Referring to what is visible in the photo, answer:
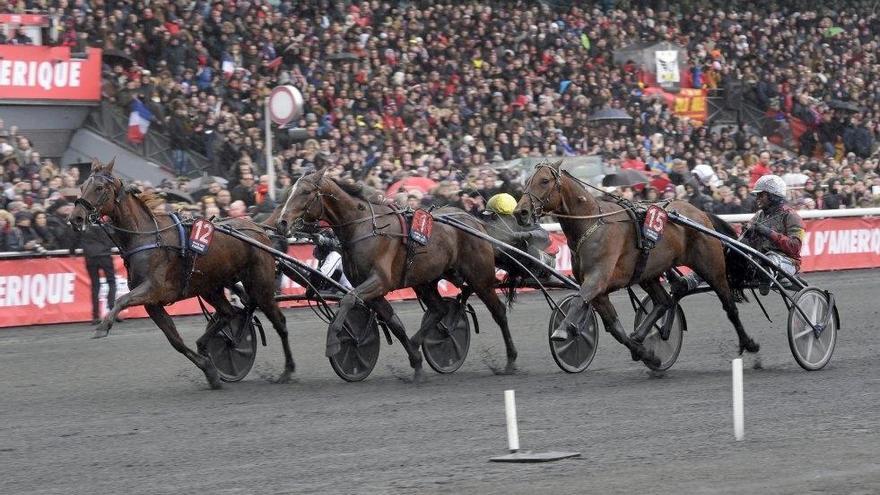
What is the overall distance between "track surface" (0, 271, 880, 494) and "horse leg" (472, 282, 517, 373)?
0.25 meters

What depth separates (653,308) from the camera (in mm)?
11461

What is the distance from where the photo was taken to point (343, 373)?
11.2 m

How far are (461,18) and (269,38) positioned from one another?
5.07 m

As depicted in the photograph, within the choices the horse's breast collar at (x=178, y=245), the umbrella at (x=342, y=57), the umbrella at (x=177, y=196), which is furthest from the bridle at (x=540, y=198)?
the umbrella at (x=342, y=57)

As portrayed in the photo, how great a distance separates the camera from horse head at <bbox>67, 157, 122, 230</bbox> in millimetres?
10336

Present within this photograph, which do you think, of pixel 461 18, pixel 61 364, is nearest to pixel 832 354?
pixel 61 364

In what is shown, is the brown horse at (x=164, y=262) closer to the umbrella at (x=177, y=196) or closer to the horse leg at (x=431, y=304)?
the horse leg at (x=431, y=304)

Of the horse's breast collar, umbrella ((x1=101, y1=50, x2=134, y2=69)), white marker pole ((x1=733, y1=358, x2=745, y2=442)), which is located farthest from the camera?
umbrella ((x1=101, y1=50, x2=134, y2=69))

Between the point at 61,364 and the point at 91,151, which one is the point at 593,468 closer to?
the point at 61,364

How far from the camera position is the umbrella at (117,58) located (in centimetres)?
2102

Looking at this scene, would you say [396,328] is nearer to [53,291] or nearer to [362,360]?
[362,360]

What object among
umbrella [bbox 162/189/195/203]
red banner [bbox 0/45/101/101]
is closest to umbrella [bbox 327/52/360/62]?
red banner [bbox 0/45/101/101]

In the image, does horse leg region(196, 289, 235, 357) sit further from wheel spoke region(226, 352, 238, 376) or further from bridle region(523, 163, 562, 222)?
bridle region(523, 163, 562, 222)

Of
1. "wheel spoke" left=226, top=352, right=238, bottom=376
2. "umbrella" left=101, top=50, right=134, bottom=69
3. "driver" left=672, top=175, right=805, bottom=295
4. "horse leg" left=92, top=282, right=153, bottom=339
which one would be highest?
"umbrella" left=101, top=50, right=134, bottom=69
